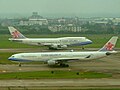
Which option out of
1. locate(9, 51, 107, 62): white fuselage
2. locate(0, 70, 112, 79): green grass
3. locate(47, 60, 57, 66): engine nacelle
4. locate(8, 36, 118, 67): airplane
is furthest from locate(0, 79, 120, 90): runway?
locate(9, 51, 107, 62): white fuselage

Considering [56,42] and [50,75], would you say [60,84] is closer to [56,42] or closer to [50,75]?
[50,75]

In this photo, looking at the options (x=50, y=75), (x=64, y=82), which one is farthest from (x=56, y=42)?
(x=64, y=82)

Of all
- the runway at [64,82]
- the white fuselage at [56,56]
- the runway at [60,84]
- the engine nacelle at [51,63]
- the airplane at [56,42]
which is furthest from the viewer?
the airplane at [56,42]

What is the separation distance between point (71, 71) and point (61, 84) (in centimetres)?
1465

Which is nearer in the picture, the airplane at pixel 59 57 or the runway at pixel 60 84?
the runway at pixel 60 84

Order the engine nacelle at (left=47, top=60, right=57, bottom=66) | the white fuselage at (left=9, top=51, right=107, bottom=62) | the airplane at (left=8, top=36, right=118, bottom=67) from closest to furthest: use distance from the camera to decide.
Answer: the engine nacelle at (left=47, top=60, right=57, bottom=66) < the airplane at (left=8, top=36, right=118, bottom=67) < the white fuselage at (left=9, top=51, right=107, bottom=62)

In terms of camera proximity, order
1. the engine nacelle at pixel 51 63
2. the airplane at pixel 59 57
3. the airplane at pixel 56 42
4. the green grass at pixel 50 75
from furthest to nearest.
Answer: the airplane at pixel 56 42
the airplane at pixel 59 57
the engine nacelle at pixel 51 63
the green grass at pixel 50 75

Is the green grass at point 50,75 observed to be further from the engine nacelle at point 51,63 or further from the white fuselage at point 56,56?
the white fuselage at point 56,56

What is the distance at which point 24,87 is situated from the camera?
51.1m

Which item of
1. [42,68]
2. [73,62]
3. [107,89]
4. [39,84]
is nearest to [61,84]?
[39,84]

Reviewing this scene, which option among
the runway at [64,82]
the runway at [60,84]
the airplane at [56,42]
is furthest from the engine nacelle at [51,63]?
the airplane at [56,42]

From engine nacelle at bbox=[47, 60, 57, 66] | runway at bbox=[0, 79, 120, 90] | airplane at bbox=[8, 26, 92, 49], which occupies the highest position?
runway at bbox=[0, 79, 120, 90]

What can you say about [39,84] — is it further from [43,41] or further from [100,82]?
[43,41]

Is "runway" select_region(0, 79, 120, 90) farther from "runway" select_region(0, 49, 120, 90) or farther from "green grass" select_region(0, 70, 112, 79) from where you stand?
"green grass" select_region(0, 70, 112, 79)
